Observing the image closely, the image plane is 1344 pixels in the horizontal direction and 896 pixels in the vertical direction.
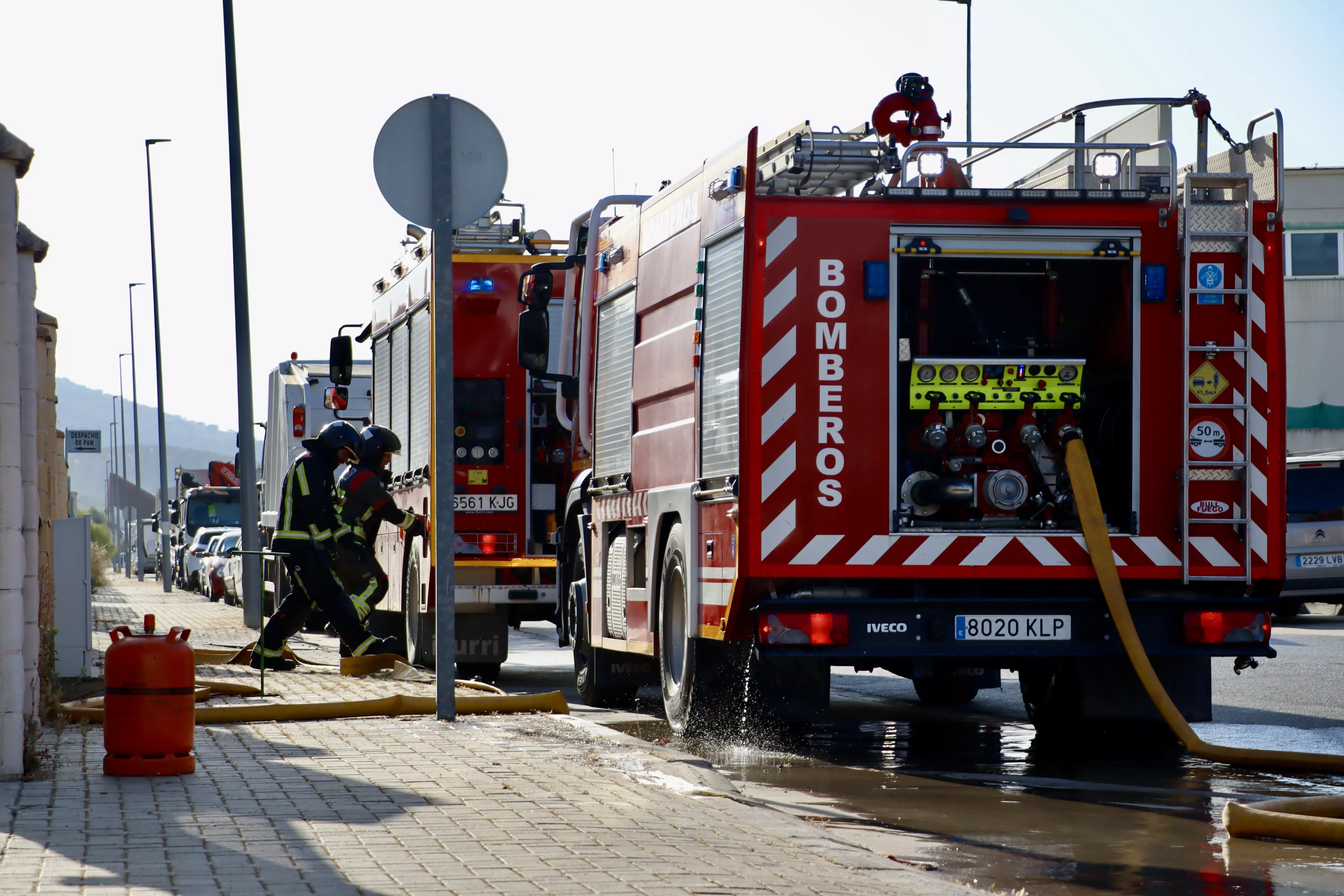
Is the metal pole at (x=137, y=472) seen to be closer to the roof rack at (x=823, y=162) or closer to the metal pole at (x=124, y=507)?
the metal pole at (x=124, y=507)

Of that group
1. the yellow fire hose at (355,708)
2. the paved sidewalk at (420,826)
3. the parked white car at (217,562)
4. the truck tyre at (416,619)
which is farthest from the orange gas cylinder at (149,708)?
the parked white car at (217,562)

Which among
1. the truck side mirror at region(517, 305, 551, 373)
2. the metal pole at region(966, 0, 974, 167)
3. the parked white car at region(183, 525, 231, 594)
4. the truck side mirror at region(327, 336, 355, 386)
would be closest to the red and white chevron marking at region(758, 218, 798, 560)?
the truck side mirror at region(517, 305, 551, 373)

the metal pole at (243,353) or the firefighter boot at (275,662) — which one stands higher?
the metal pole at (243,353)

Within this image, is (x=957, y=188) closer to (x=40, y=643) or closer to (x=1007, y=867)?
(x=1007, y=867)

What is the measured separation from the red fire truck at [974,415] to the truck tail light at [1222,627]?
11 mm

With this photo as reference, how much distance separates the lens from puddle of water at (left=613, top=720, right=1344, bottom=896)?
6289 mm

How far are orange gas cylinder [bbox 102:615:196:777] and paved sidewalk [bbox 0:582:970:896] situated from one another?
0.10m

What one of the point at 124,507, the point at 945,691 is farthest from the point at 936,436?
the point at 124,507

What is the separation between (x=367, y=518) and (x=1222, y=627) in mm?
7598

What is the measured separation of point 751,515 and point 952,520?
1.12 metres

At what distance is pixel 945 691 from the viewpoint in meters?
13.2

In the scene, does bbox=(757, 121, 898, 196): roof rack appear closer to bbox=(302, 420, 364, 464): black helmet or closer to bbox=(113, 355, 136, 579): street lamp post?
bbox=(302, 420, 364, 464): black helmet

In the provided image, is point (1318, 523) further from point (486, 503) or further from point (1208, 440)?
point (1208, 440)

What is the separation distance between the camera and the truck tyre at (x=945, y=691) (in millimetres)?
13078
